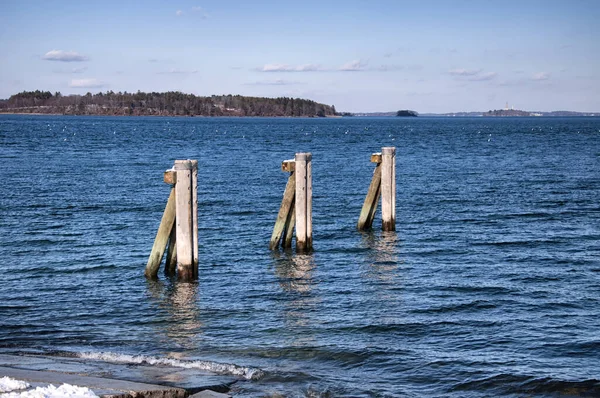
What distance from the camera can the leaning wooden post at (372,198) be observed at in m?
22.0

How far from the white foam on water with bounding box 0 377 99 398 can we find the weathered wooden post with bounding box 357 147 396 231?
1429 centimetres

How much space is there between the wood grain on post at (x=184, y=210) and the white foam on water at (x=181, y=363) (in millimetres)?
4503

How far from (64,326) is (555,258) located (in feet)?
40.5

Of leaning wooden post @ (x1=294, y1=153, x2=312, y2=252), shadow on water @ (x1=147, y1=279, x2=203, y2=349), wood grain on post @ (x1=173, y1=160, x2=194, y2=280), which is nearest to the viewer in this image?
shadow on water @ (x1=147, y1=279, x2=203, y2=349)

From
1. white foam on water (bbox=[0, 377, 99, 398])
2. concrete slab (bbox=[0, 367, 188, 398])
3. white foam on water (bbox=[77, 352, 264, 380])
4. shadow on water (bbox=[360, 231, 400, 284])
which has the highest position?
white foam on water (bbox=[0, 377, 99, 398])

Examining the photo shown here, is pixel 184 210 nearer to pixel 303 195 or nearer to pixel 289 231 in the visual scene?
pixel 303 195

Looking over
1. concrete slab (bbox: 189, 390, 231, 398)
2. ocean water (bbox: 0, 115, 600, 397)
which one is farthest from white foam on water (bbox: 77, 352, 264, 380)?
concrete slab (bbox: 189, 390, 231, 398)

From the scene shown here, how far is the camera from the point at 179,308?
15.1 m

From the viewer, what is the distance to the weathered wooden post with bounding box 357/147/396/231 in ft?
71.0

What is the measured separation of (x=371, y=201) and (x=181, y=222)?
27.5 feet

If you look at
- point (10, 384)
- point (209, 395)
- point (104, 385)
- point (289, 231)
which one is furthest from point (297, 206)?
point (10, 384)

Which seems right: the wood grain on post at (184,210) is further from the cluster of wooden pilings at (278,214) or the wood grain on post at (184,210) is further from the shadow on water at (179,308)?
the shadow on water at (179,308)

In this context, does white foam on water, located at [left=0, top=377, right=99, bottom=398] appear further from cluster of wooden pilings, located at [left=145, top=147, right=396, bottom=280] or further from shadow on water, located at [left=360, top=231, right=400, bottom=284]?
shadow on water, located at [left=360, top=231, right=400, bottom=284]

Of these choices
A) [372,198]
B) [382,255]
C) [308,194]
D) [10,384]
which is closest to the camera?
[10,384]
